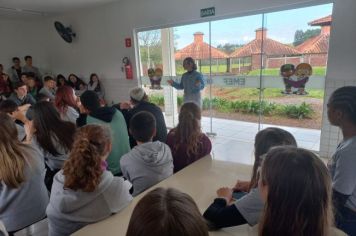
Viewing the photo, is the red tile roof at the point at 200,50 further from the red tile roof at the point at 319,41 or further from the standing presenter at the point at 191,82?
the red tile roof at the point at 319,41

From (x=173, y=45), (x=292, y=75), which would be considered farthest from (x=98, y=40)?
(x=292, y=75)

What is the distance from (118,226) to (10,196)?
0.87 m

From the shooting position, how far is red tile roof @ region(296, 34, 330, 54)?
354 centimetres

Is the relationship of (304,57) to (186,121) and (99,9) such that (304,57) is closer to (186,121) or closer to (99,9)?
(186,121)

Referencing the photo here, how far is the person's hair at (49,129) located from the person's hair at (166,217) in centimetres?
176

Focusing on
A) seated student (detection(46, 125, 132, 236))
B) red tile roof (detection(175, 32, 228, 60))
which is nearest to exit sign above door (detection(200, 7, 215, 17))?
red tile roof (detection(175, 32, 228, 60))

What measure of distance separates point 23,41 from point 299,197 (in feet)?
28.1

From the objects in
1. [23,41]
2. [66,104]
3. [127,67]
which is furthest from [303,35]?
[23,41]

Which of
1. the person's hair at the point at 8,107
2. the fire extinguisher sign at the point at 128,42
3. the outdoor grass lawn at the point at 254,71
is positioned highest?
the fire extinguisher sign at the point at 128,42

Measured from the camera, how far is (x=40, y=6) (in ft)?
18.8

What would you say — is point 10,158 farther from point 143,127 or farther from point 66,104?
point 66,104

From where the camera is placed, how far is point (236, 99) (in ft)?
19.5

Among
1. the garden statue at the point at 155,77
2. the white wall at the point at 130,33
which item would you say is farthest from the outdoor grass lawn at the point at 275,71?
the garden statue at the point at 155,77

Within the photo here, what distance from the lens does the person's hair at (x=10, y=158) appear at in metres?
1.53
